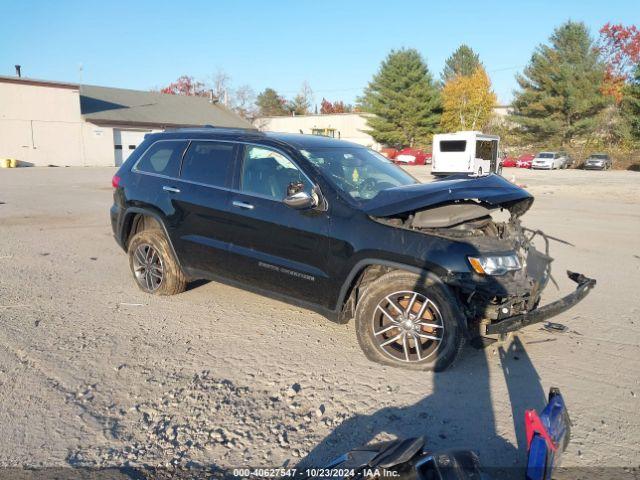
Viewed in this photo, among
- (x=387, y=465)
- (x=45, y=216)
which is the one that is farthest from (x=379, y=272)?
(x=45, y=216)

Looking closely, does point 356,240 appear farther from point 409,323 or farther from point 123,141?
point 123,141

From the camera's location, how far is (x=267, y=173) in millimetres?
4676

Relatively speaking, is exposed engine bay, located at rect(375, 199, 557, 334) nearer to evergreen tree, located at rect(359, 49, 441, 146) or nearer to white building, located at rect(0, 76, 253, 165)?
white building, located at rect(0, 76, 253, 165)

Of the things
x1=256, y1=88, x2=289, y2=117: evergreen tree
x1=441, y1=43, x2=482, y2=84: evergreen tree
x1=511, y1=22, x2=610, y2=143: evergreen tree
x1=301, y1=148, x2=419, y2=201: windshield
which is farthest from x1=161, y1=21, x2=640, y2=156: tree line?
x1=301, y1=148, x2=419, y2=201: windshield

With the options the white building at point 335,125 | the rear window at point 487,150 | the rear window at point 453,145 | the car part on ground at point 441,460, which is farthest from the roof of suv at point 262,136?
the white building at point 335,125

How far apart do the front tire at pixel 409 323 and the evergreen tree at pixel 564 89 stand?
53.0 metres

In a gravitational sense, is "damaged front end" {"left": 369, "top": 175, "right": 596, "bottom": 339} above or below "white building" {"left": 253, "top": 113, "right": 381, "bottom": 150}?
below

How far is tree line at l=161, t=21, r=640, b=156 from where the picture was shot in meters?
49.8

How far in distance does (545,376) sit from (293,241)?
2.19 metres

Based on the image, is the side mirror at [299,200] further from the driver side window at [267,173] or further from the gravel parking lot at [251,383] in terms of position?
the gravel parking lot at [251,383]

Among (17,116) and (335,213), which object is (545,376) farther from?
(17,116)

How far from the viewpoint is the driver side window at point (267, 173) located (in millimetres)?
4512

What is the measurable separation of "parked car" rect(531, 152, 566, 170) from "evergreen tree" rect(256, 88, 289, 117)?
177 ft

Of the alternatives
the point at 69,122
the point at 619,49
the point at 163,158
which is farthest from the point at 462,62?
the point at 163,158
